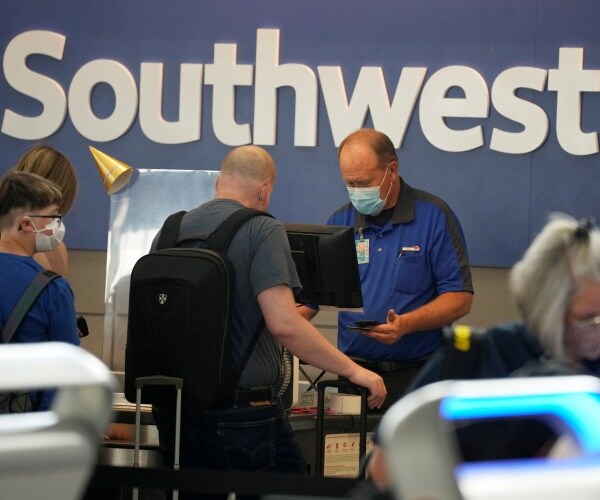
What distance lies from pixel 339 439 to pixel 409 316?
0.52m

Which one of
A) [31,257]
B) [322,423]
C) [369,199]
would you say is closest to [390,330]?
[322,423]

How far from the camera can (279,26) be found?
5.62 meters

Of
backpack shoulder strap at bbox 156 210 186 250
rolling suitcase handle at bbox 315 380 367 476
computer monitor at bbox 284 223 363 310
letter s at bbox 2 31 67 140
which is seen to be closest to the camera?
backpack shoulder strap at bbox 156 210 186 250

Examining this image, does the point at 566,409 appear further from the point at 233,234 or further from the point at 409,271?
the point at 409,271

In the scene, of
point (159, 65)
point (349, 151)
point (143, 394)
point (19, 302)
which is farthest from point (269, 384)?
point (159, 65)

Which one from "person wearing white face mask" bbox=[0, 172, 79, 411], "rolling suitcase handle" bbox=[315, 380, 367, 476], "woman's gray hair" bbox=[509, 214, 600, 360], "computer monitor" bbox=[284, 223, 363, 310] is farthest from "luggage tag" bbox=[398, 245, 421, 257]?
"woman's gray hair" bbox=[509, 214, 600, 360]

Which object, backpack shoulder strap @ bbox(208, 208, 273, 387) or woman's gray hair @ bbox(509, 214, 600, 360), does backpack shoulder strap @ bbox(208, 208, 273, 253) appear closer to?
backpack shoulder strap @ bbox(208, 208, 273, 387)

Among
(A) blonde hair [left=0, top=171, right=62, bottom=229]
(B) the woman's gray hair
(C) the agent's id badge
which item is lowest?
(B) the woman's gray hair

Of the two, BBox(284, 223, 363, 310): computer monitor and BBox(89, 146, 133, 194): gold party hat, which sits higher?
BBox(89, 146, 133, 194): gold party hat

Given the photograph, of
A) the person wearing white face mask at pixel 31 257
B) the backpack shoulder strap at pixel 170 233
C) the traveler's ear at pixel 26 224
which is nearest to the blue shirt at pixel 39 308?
the person wearing white face mask at pixel 31 257

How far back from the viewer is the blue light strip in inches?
39.1

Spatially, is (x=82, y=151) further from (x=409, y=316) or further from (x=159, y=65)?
(x=409, y=316)

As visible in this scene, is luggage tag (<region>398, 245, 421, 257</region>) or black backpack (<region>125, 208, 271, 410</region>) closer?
black backpack (<region>125, 208, 271, 410</region>)

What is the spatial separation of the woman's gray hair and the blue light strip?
1.02 metres
